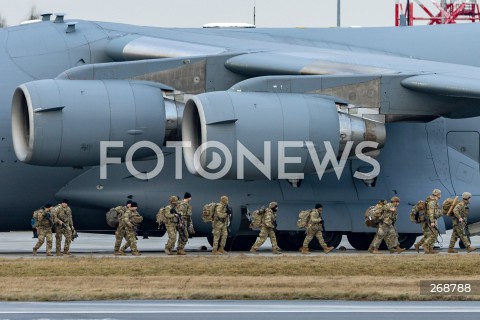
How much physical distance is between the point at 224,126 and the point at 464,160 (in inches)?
227

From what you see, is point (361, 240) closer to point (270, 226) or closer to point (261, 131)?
point (270, 226)

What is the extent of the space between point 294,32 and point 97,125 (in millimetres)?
5915

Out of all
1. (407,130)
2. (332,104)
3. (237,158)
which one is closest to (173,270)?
(237,158)

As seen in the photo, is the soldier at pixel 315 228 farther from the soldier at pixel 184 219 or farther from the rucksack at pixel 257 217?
the soldier at pixel 184 219

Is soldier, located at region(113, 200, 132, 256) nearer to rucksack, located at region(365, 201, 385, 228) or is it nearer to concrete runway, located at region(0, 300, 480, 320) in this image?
rucksack, located at region(365, 201, 385, 228)

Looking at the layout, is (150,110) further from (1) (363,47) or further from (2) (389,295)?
(2) (389,295)

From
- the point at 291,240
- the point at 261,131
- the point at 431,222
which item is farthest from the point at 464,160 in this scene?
the point at 261,131

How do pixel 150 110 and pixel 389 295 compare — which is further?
pixel 150 110

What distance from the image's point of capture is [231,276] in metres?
19.2

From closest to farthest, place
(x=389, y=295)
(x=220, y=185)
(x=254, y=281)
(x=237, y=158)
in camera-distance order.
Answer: (x=389, y=295)
(x=254, y=281)
(x=237, y=158)
(x=220, y=185)

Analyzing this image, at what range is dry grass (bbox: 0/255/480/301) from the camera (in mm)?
16656

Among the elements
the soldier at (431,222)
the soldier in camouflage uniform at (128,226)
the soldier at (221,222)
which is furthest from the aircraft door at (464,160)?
the soldier in camouflage uniform at (128,226)

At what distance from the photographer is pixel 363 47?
88.1 ft

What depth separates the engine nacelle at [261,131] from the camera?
22.4 metres
